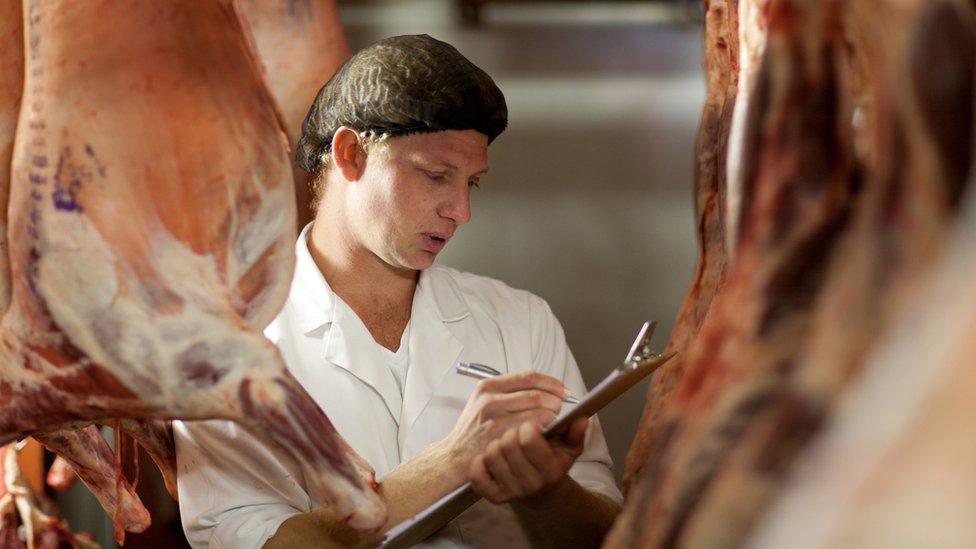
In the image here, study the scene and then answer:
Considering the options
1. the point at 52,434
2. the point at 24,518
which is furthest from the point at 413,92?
the point at 24,518

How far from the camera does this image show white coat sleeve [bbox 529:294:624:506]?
1429 mm

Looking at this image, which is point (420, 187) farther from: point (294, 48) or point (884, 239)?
point (884, 239)

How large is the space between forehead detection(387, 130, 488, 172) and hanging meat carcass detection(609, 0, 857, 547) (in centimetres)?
67

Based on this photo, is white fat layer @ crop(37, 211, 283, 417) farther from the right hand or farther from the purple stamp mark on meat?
the right hand

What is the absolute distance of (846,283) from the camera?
1.94ft

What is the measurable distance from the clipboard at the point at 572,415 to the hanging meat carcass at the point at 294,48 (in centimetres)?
60

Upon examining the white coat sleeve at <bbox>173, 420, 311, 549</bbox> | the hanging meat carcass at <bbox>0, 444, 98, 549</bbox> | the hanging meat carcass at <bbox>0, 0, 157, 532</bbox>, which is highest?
the hanging meat carcass at <bbox>0, 0, 157, 532</bbox>

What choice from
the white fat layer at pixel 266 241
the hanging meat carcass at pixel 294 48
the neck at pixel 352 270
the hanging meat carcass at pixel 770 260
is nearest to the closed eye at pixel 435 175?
the neck at pixel 352 270

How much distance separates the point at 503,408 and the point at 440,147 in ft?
1.09

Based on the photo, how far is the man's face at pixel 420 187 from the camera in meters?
1.31

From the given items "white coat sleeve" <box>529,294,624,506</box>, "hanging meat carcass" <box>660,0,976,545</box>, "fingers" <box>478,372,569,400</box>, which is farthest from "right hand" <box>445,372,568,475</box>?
"hanging meat carcass" <box>660,0,976,545</box>

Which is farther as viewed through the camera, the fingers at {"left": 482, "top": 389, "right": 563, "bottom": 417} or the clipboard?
the fingers at {"left": 482, "top": 389, "right": 563, "bottom": 417}

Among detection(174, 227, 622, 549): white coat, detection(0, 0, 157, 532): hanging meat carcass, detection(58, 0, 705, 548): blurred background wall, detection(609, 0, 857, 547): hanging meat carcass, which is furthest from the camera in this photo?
detection(58, 0, 705, 548): blurred background wall

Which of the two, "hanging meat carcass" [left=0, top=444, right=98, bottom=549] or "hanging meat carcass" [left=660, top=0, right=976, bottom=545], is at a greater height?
"hanging meat carcass" [left=660, top=0, right=976, bottom=545]
